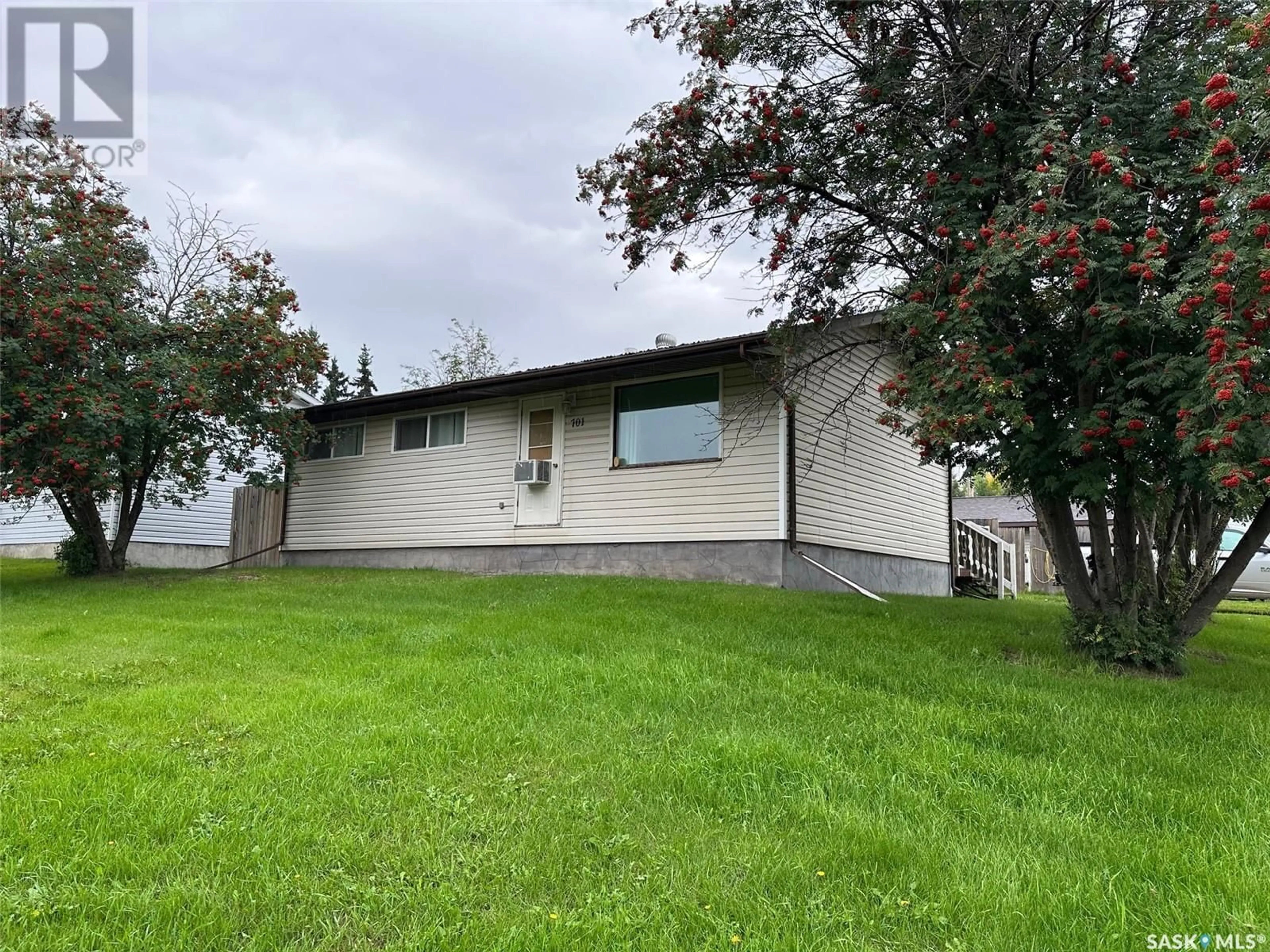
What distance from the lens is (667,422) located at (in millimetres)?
10383

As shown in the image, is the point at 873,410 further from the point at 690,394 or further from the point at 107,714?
the point at 107,714

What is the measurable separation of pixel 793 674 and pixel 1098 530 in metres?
3.02

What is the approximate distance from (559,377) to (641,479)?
1.83 meters

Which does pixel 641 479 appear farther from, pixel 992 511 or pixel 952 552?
pixel 992 511

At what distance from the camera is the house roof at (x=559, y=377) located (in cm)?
925

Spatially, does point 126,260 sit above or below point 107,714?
above

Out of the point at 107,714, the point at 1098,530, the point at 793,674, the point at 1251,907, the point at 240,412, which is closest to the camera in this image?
the point at 1251,907

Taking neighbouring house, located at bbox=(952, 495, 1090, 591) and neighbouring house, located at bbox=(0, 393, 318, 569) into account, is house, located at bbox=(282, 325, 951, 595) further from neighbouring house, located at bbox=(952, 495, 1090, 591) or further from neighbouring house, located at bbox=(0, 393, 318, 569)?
neighbouring house, located at bbox=(952, 495, 1090, 591)

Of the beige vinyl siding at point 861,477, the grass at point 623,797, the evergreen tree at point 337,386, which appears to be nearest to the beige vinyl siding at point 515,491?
the beige vinyl siding at point 861,477

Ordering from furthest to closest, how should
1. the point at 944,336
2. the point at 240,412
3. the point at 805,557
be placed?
1. the point at 240,412
2. the point at 805,557
3. the point at 944,336

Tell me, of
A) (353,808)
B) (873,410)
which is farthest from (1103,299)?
(873,410)

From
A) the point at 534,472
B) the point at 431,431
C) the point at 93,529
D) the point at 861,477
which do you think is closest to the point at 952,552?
the point at 861,477

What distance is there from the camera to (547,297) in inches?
1116

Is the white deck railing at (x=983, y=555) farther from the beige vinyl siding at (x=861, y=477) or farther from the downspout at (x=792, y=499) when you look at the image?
the downspout at (x=792, y=499)
